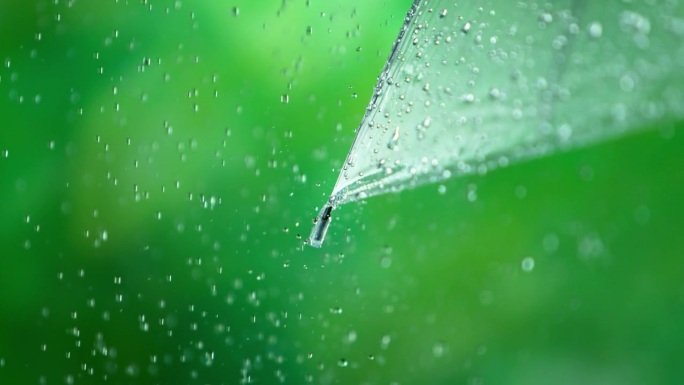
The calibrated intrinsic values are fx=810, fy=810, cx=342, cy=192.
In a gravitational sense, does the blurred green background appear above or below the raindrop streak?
below

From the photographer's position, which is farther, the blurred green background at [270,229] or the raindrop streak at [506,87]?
the blurred green background at [270,229]

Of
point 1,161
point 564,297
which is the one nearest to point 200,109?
point 1,161

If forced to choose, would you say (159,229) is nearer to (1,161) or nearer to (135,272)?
(135,272)

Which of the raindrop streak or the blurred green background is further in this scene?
the blurred green background

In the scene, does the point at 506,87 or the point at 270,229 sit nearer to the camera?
the point at 506,87

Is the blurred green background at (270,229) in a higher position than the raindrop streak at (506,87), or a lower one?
lower
